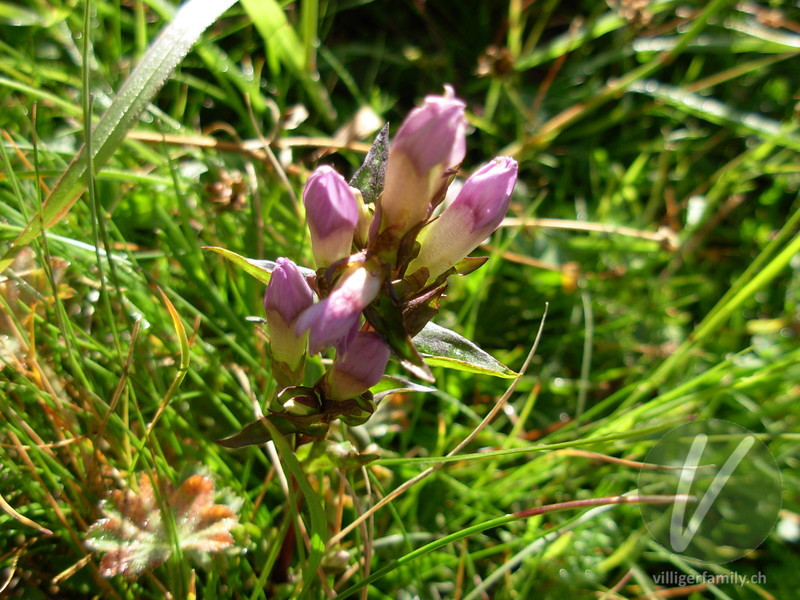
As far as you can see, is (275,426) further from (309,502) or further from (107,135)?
(107,135)

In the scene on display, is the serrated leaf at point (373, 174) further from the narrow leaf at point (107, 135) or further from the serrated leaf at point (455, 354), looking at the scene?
the narrow leaf at point (107, 135)

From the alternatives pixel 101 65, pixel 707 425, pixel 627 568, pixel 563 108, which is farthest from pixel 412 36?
pixel 627 568

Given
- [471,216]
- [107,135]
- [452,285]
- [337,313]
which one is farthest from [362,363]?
[452,285]

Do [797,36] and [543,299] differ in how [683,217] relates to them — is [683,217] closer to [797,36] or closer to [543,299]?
[543,299]

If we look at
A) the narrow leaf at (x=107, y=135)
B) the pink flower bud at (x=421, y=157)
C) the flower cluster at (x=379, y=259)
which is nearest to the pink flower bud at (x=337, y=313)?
the flower cluster at (x=379, y=259)

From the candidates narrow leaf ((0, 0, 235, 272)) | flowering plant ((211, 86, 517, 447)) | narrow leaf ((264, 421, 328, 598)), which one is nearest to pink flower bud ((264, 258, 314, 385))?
flowering plant ((211, 86, 517, 447))
